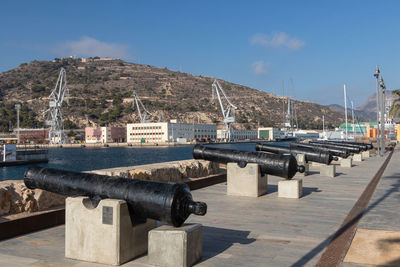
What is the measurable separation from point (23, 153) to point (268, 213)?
5179cm

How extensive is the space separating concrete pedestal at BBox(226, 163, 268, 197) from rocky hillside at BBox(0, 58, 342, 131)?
115 metres

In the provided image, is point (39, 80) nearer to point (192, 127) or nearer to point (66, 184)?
point (192, 127)

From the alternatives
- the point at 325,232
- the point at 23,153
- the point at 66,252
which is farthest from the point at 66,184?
the point at 23,153

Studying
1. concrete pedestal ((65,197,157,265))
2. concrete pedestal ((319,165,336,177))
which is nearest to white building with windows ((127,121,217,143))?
concrete pedestal ((319,165,336,177))

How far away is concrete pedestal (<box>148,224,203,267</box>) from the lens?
3.75m

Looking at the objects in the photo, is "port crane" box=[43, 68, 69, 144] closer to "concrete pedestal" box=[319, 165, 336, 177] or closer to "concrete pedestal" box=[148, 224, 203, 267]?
"concrete pedestal" box=[319, 165, 336, 177]

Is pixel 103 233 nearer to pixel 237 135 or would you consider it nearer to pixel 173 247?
pixel 173 247

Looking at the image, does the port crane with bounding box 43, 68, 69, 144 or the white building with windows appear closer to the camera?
the port crane with bounding box 43, 68, 69, 144

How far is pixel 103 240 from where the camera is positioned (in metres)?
3.95

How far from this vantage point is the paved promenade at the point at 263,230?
158 inches

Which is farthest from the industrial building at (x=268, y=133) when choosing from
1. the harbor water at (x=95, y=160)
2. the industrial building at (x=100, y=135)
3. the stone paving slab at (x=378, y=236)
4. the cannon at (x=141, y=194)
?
the cannon at (x=141, y=194)

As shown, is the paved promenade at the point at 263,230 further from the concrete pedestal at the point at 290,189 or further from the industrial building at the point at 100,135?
the industrial building at the point at 100,135

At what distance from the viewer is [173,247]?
3.79m

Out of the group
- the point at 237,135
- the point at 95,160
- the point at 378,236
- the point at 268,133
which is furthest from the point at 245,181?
the point at 268,133
